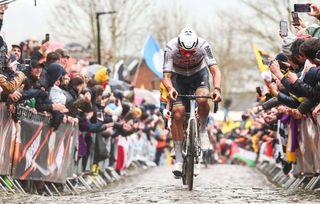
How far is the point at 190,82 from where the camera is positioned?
13.4 m

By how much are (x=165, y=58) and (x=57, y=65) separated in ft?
7.43

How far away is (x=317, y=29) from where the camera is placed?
13680 mm

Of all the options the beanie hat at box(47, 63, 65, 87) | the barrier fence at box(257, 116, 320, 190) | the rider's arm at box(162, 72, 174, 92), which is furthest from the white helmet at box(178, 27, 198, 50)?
the beanie hat at box(47, 63, 65, 87)

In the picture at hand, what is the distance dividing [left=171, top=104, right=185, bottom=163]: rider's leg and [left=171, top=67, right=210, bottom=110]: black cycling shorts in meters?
0.31

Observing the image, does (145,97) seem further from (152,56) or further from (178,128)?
(178,128)

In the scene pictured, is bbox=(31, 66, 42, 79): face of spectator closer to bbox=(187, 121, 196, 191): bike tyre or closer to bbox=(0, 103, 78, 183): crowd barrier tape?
bbox=(0, 103, 78, 183): crowd barrier tape

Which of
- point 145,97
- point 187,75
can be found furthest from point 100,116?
point 145,97

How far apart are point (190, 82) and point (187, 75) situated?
0.17 metres

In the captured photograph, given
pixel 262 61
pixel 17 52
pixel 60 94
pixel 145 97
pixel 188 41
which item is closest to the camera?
pixel 188 41

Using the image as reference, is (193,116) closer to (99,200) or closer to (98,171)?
(99,200)

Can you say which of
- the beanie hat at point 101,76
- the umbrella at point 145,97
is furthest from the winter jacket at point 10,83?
the umbrella at point 145,97

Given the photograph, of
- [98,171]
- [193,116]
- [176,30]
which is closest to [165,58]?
[193,116]

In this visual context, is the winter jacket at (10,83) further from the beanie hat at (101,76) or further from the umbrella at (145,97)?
the umbrella at (145,97)

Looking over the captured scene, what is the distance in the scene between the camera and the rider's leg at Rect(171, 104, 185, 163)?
1280 cm
